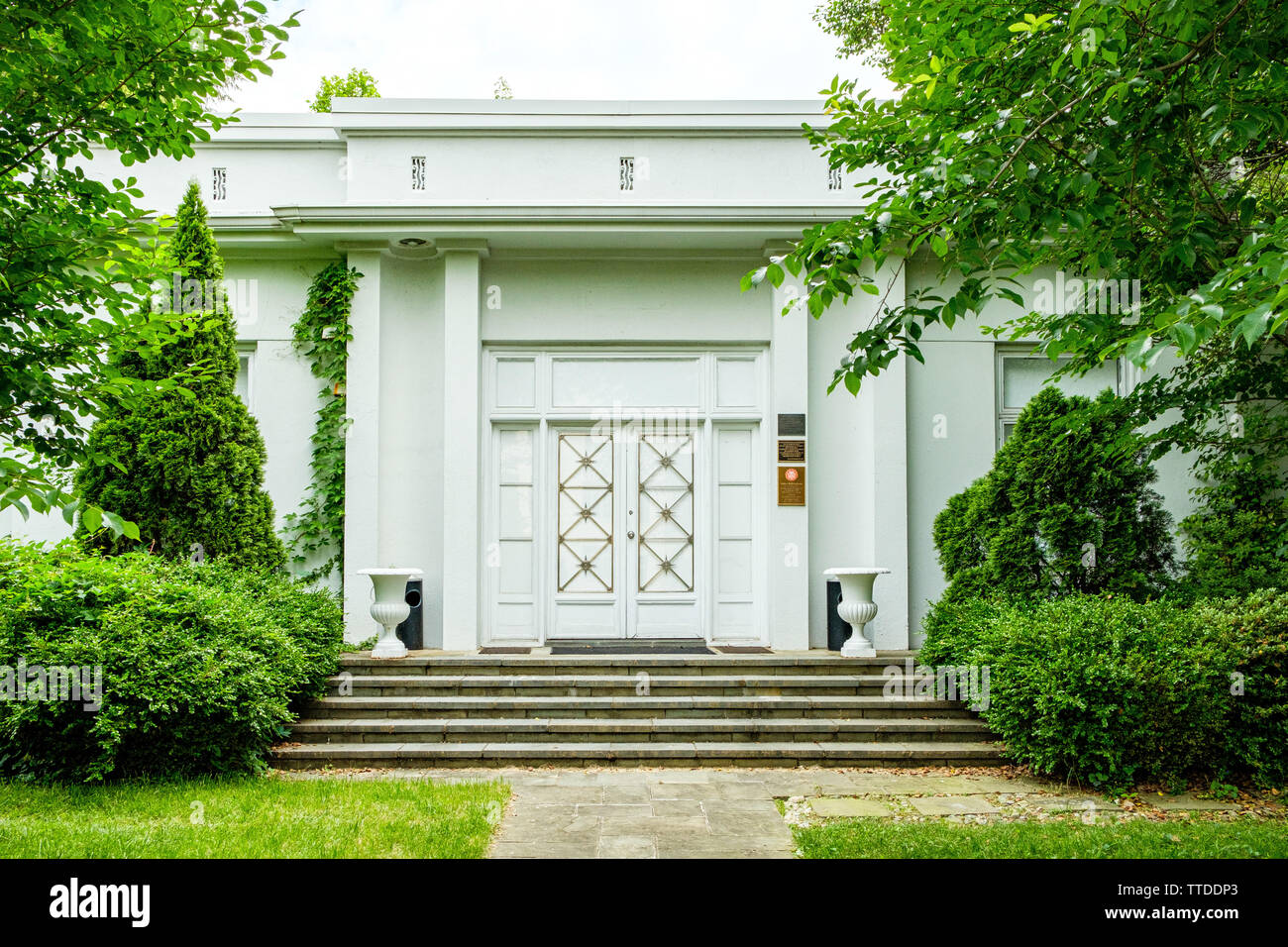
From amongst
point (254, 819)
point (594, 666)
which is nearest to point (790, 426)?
point (594, 666)

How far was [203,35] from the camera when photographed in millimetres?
3611

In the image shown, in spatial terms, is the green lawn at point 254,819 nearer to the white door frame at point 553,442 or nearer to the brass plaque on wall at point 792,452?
the white door frame at point 553,442

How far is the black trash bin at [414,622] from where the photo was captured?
782cm

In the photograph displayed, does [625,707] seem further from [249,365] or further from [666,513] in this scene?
[249,365]

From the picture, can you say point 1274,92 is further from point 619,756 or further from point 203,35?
point 619,756

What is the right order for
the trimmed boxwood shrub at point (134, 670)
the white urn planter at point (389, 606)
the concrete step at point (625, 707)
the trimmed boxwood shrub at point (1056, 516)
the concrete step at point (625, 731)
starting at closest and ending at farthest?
the trimmed boxwood shrub at point (134, 670) < the concrete step at point (625, 731) < the concrete step at point (625, 707) < the trimmed boxwood shrub at point (1056, 516) < the white urn planter at point (389, 606)

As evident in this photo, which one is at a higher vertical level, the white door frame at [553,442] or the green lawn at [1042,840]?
the white door frame at [553,442]

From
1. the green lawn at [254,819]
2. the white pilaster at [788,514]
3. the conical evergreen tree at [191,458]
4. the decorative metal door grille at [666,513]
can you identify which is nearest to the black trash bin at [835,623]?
the white pilaster at [788,514]

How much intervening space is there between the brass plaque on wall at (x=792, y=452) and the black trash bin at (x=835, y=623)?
1.17 m

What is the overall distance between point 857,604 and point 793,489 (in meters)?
1.22

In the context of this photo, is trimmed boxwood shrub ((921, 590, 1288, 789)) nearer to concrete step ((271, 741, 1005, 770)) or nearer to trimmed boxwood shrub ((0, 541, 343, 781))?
concrete step ((271, 741, 1005, 770))

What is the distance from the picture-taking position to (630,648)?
25.2ft

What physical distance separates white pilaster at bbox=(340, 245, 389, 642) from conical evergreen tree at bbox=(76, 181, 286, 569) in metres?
0.82
